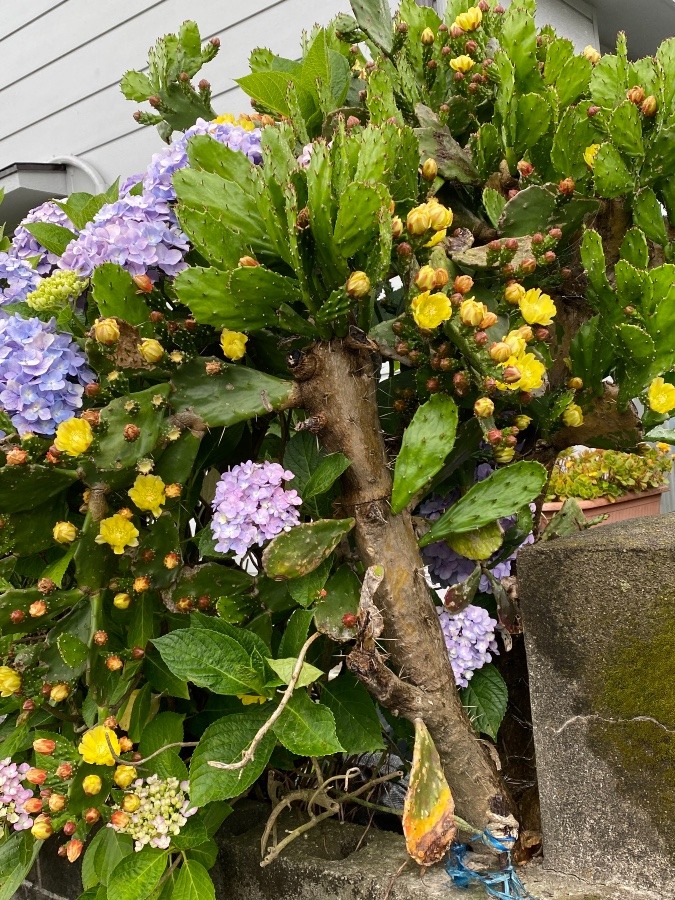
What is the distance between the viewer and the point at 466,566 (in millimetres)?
1365

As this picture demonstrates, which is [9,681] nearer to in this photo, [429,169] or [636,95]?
[429,169]

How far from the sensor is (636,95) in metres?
1.21

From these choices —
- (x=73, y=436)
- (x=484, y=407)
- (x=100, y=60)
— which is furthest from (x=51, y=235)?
(x=100, y=60)

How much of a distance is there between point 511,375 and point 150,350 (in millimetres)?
516

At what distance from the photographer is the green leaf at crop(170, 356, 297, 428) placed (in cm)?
112

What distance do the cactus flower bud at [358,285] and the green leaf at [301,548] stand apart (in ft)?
1.10

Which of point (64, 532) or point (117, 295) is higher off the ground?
point (117, 295)

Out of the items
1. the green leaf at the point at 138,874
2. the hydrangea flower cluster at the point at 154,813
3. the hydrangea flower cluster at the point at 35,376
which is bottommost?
the green leaf at the point at 138,874

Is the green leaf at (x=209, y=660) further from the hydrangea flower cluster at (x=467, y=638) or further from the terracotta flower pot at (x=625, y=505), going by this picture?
the terracotta flower pot at (x=625, y=505)

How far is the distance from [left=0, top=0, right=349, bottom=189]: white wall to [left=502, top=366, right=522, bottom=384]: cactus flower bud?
2.83 metres

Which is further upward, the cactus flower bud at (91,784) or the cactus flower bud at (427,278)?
the cactus flower bud at (427,278)

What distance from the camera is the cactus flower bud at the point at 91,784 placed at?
104cm

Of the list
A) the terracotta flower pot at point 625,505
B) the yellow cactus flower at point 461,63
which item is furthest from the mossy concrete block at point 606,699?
the terracotta flower pot at point 625,505

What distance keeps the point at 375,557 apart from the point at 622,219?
2.56ft
